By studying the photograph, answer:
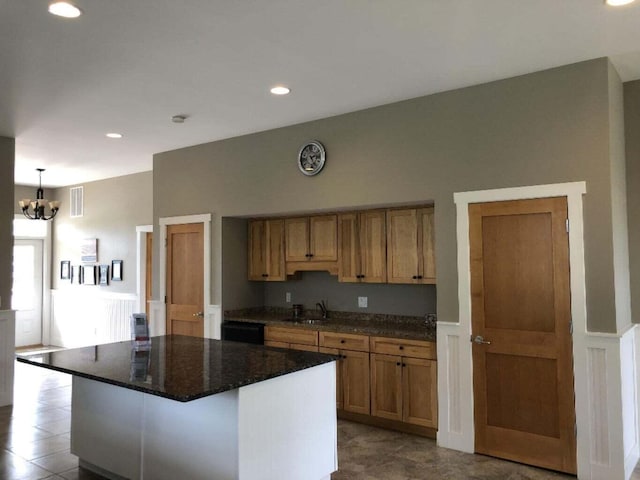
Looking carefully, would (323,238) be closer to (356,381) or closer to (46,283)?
(356,381)

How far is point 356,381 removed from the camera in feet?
14.9

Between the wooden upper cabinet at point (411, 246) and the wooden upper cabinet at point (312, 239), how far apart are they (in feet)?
2.12

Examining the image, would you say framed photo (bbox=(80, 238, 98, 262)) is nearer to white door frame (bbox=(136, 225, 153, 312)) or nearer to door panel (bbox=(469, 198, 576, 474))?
white door frame (bbox=(136, 225, 153, 312))

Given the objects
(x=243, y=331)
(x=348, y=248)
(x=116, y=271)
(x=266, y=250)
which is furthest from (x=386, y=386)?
(x=116, y=271)

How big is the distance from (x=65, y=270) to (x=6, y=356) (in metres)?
3.98

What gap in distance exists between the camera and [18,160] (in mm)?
6621

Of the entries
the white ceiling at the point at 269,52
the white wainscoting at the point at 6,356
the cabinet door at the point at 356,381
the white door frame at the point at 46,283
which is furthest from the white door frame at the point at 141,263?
the cabinet door at the point at 356,381

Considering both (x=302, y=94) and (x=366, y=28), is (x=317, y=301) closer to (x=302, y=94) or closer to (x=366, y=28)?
(x=302, y=94)

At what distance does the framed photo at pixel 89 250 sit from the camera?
331 inches

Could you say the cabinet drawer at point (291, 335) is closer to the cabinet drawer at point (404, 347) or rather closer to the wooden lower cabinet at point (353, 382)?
the wooden lower cabinet at point (353, 382)

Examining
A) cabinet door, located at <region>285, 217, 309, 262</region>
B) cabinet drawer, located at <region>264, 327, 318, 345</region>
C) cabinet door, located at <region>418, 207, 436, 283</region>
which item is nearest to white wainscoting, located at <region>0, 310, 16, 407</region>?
cabinet drawer, located at <region>264, 327, 318, 345</region>

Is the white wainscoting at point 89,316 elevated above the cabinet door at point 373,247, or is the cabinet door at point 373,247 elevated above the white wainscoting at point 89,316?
the cabinet door at point 373,247

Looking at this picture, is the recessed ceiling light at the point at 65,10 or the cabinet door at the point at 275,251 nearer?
the recessed ceiling light at the point at 65,10

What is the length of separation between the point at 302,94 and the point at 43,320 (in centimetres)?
755
